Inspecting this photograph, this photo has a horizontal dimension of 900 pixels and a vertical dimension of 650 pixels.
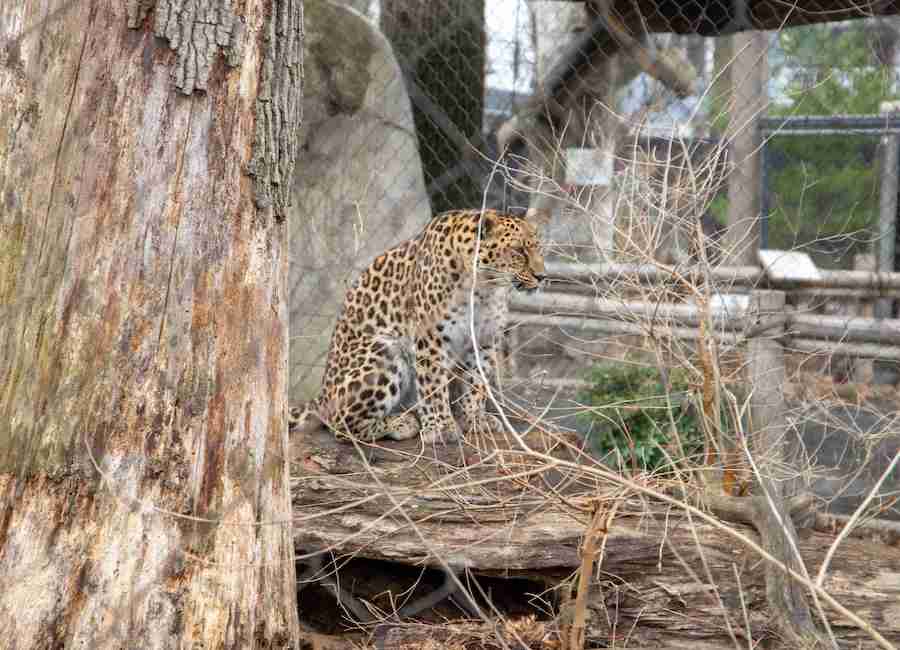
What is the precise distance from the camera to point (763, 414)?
3.58 metres

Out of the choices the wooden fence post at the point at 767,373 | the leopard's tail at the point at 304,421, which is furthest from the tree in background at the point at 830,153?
the leopard's tail at the point at 304,421

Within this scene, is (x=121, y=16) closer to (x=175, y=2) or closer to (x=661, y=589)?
(x=175, y=2)

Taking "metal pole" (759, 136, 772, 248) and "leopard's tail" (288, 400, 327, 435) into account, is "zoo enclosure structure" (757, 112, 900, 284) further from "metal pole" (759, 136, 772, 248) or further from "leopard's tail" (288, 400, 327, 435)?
"leopard's tail" (288, 400, 327, 435)

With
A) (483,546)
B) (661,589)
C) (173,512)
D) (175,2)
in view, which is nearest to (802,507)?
(661,589)

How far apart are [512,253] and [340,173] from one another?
6.45ft

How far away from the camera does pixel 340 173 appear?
576cm

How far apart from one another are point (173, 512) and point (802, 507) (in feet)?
7.91

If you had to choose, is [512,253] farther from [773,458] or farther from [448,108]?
[448,108]

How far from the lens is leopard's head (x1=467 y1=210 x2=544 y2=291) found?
4.04 meters

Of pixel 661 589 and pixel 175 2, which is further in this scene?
pixel 661 589

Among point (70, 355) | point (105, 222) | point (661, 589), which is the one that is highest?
point (105, 222)

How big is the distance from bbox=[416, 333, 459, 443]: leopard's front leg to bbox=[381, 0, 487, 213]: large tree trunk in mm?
2235

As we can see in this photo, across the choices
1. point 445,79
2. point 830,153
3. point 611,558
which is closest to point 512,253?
point 611,558

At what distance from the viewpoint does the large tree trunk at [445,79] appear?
620 centimetres
